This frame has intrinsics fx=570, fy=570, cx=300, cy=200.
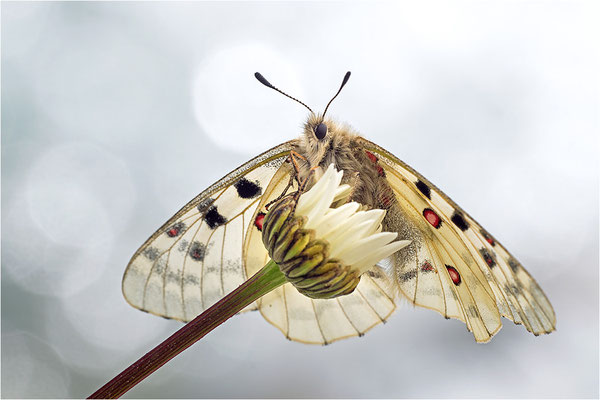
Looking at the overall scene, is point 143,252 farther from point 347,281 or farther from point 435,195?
point 435,195

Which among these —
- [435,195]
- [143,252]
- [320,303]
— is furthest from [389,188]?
[143,252]

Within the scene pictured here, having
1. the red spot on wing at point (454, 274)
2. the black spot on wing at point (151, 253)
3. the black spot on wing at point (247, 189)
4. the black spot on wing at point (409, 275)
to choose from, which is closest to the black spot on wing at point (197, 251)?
the black spot on wing at point (151, 253)

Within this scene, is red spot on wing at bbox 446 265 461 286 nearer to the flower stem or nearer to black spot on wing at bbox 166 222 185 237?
the flower stem

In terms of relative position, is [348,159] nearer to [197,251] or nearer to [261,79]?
[261,79]

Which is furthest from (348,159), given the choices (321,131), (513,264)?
(513,264)

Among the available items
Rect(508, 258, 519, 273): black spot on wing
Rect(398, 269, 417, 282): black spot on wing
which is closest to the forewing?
Rect(398, 269, 417, 282): black spot on wing

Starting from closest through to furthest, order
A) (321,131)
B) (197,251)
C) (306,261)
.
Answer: (306,261) → (321,131) → (197,251)
